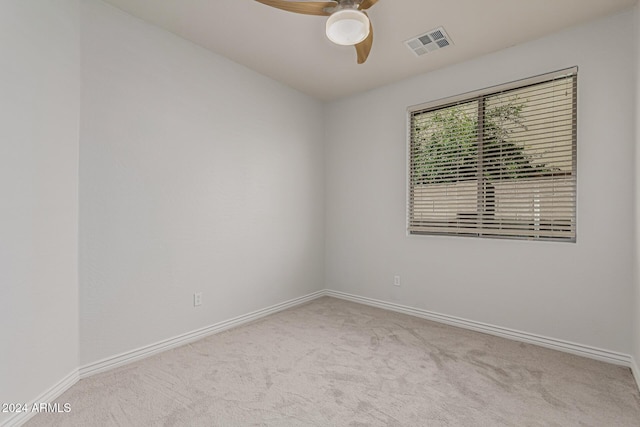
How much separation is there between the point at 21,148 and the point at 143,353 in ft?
5.44

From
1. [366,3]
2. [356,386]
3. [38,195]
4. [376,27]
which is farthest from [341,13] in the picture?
[356,386]

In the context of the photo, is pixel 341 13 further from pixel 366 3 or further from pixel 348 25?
pixel 366 3

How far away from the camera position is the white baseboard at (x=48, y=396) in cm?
161

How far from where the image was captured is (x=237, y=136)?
3.17m

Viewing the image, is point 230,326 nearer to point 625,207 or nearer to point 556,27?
point 625,207

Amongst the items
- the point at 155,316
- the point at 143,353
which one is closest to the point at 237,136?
the point at 155,316

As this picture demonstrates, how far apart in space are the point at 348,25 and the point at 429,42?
1.35m

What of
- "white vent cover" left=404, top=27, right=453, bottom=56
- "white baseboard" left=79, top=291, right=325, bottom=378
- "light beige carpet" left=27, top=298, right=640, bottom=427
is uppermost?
"white vent cover" left=404, top=27, right=453, bottom=56

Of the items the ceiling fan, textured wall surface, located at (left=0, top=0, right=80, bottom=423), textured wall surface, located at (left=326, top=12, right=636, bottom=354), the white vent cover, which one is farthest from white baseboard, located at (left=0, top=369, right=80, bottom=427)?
the white vent cover

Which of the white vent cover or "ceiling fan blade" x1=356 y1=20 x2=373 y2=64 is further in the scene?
the white vent cover

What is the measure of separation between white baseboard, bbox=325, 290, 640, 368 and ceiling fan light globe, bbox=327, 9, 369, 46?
9.09 feet

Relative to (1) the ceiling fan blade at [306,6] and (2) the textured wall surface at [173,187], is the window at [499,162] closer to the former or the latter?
(2) the textured wall surface at [173,187]

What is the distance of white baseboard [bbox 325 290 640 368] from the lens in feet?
7.80

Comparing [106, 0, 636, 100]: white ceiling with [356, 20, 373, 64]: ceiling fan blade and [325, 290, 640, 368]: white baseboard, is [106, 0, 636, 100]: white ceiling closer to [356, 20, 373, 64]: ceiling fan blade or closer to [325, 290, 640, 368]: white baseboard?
[356, 20, 373, 64]: ceiling fan blade
